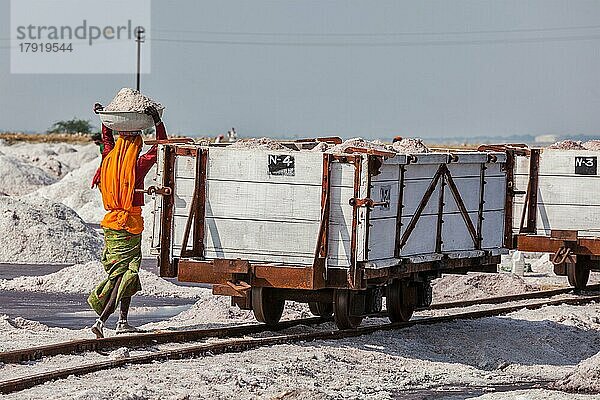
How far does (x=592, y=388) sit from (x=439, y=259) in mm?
3660

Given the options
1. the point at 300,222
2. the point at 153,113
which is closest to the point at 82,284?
the point at 153,113

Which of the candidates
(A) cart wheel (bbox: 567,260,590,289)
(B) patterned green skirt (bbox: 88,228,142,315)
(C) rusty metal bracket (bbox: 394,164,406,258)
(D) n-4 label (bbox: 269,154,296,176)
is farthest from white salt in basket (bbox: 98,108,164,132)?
A: (A) cart wheel (bbox: 567,260,590,289)

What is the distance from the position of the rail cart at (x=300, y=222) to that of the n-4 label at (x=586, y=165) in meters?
5.64

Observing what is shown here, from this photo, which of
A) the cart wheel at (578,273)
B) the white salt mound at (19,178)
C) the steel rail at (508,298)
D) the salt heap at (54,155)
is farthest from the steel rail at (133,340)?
the salt heap at (54,155)

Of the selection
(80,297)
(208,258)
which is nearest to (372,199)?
(208,258)

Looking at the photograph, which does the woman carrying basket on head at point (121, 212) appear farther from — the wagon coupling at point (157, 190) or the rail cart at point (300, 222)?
the rail cart at point (300, 222)

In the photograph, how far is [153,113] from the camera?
15.2 metres

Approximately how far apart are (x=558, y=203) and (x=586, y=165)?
0.83m

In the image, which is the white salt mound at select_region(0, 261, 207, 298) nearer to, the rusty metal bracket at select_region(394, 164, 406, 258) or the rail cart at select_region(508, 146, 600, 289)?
the rail cart at select_region(508, 146, 600, 289)

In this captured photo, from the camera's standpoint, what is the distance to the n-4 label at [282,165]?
14852 mm

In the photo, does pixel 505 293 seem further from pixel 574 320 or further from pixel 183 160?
pixel 183 160

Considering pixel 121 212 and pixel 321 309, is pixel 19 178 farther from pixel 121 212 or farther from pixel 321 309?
pixel 121 212

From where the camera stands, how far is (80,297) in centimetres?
2228

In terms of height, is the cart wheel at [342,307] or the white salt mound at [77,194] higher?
the cart wheel at [342,307]
